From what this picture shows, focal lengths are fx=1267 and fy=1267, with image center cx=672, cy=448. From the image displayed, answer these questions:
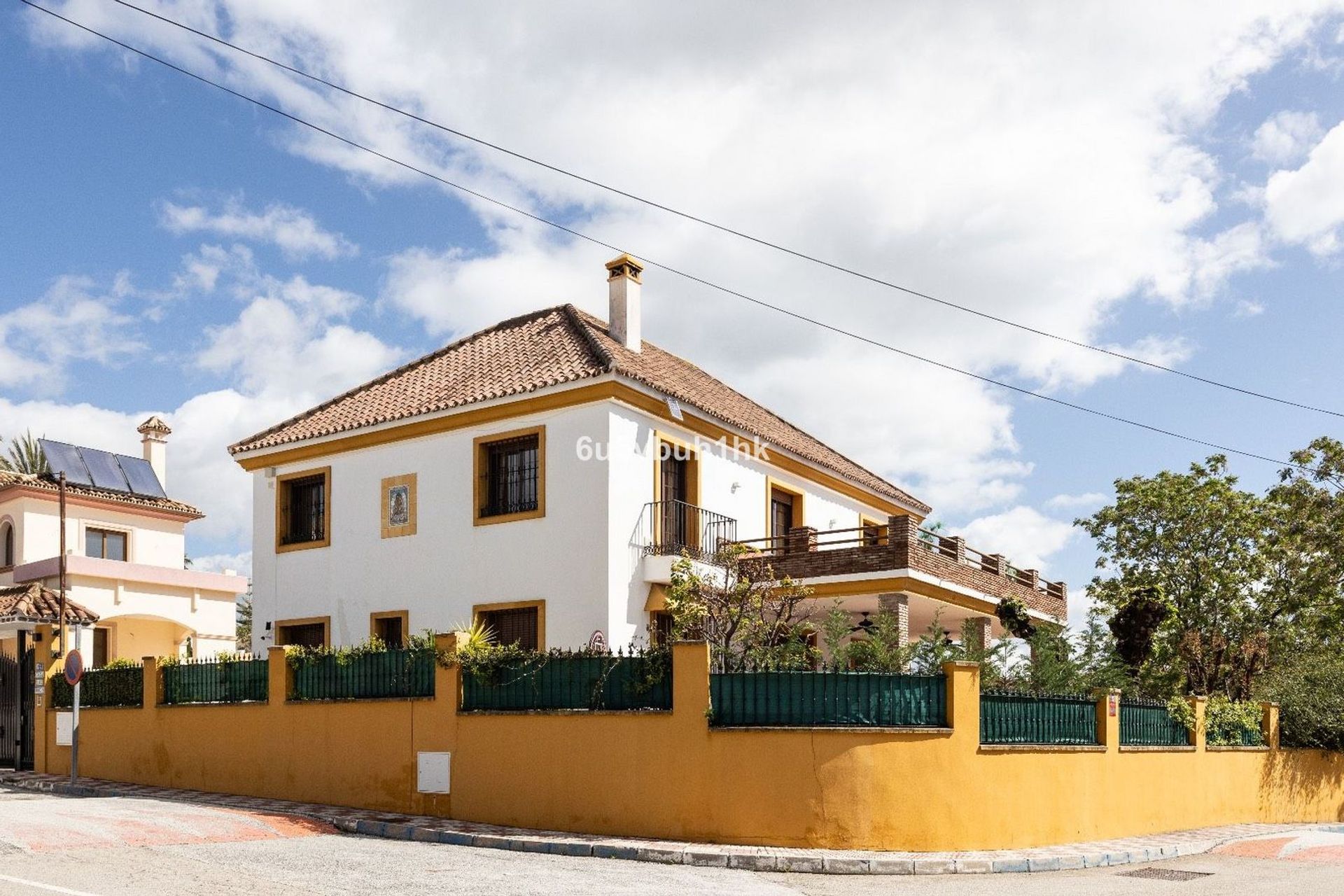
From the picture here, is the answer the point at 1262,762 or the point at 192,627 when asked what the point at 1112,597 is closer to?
the point at 1262,762

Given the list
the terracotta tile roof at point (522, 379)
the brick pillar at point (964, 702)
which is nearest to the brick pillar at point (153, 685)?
the terracotta tile roof at point (522, 379)

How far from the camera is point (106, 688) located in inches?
872

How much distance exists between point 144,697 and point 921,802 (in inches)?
537

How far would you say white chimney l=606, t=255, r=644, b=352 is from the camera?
23625 mm

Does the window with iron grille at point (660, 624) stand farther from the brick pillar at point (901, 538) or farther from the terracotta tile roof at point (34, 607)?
the terracotta tile roof at point (34, 607)

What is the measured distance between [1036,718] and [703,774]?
4.33m

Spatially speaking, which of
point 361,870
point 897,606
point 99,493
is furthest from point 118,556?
point 361,870

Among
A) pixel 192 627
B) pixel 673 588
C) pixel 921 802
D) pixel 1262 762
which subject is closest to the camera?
pixel 921 802

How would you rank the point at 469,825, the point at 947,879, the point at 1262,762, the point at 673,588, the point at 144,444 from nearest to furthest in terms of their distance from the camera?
the point at 947,879 → the point at 469,825 → the point at 673,588 → the point at 1262,762 → the point at 144,444

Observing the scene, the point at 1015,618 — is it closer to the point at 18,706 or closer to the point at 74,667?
the point at 74,667

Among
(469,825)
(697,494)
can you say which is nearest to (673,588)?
(697,494)

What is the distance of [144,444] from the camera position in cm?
4141

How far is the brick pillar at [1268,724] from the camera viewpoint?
71.6ft

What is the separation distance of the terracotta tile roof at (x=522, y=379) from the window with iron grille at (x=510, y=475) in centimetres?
94
